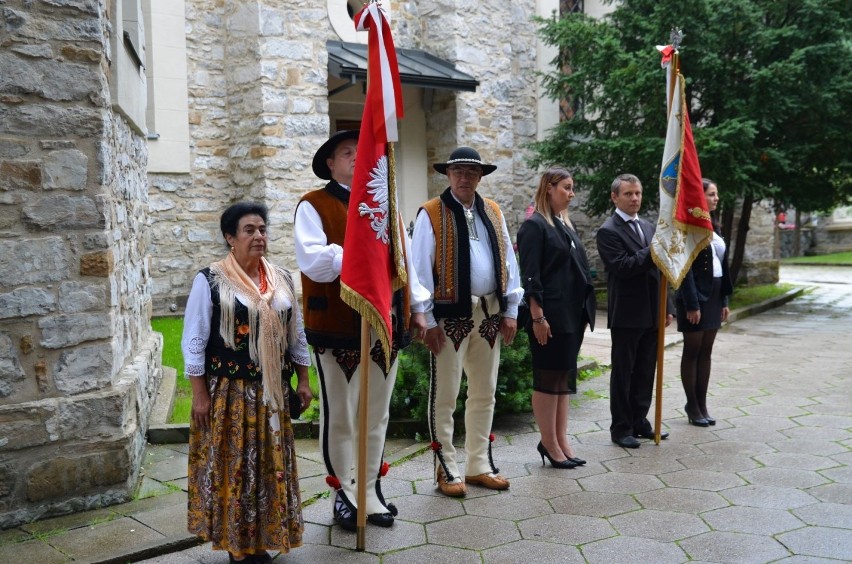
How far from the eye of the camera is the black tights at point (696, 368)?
6.18 metres

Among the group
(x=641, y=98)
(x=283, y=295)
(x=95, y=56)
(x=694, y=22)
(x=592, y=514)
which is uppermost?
(x=694, y=22)

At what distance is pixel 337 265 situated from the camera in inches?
153

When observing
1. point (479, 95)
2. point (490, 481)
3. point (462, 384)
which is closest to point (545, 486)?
point (490, 481)

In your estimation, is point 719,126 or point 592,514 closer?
point 592,514

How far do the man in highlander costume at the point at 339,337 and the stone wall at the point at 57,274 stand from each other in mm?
1223

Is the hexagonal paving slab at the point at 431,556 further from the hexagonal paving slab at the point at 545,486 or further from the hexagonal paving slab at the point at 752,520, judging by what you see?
the hexagonal paving slab at the point at 752,520

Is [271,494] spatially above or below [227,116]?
below

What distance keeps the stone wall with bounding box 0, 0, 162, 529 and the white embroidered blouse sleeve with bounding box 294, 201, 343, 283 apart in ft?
4.08

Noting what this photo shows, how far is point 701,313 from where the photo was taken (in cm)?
611

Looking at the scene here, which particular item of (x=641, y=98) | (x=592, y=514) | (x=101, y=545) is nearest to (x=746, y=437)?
(x=592, y=514)

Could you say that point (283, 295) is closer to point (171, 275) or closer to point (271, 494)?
point (271, 494)

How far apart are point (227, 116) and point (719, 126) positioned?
7035 mm

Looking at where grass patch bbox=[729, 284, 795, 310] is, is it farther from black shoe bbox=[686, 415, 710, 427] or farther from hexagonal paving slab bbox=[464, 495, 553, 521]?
hexagonal paving slab bbox=[464, 495, 553, 521]

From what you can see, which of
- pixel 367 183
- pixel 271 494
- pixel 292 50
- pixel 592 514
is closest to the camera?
pixel 271 494
